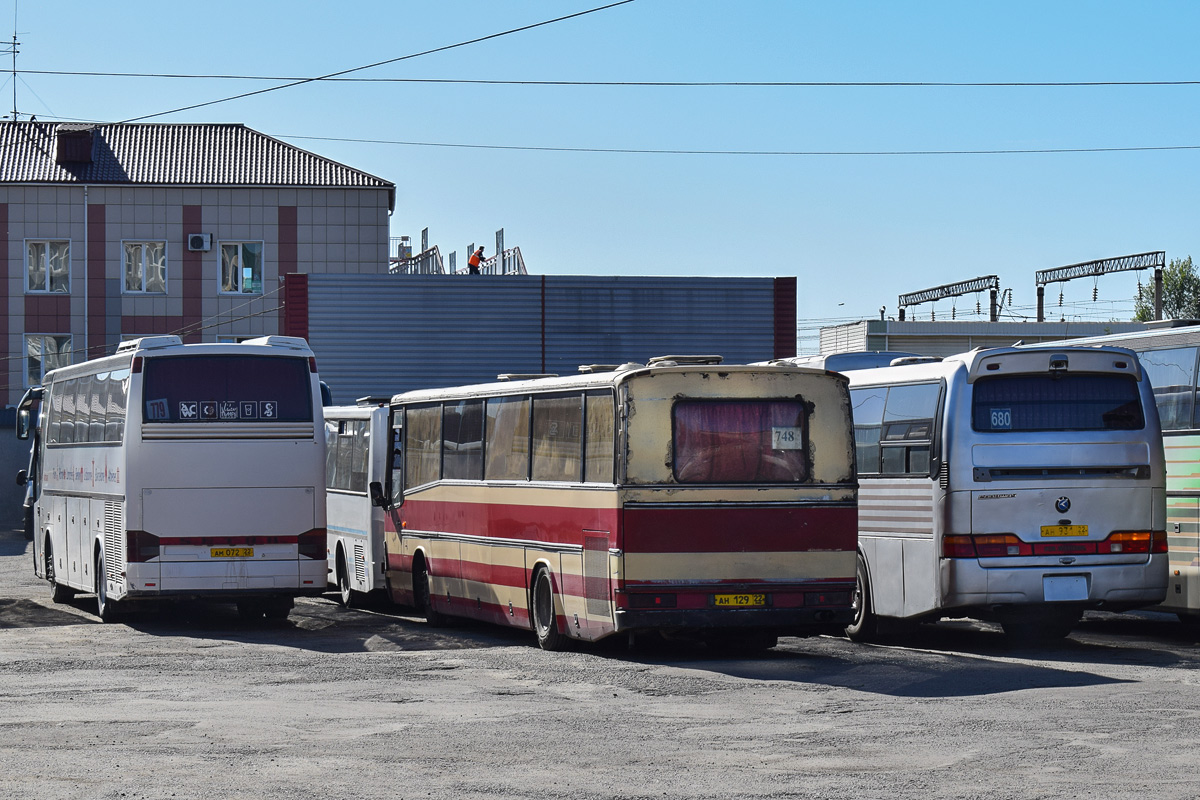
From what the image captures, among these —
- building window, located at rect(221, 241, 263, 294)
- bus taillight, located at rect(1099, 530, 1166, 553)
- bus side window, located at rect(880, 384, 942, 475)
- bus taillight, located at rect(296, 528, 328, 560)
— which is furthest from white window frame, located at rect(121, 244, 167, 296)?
bus taillight, located at rect(1099, 530, 1166, 553)

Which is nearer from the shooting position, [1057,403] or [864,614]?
[1057,403]

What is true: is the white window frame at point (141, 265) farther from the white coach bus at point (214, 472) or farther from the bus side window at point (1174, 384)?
the bus side window at point (1174, 384)

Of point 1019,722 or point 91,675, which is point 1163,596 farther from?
point 91,675

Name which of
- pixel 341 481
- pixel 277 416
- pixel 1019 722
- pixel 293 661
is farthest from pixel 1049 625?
pixel 341 481

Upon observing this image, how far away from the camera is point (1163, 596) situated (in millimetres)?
15656

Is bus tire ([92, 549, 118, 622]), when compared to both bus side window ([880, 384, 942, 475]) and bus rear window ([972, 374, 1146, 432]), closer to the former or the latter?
bus side window ([880, 384, 942, 475])

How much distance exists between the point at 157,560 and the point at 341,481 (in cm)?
521

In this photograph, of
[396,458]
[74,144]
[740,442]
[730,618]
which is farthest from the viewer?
[74,144]

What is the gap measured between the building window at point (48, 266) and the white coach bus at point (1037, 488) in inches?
1649

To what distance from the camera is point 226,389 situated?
62.3ft

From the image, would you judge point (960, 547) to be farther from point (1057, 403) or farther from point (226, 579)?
point (226, 579)

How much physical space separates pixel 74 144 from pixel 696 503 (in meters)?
43.3

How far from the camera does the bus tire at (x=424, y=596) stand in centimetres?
1944

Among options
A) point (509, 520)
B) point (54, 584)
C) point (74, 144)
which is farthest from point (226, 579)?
point (74, 144)
